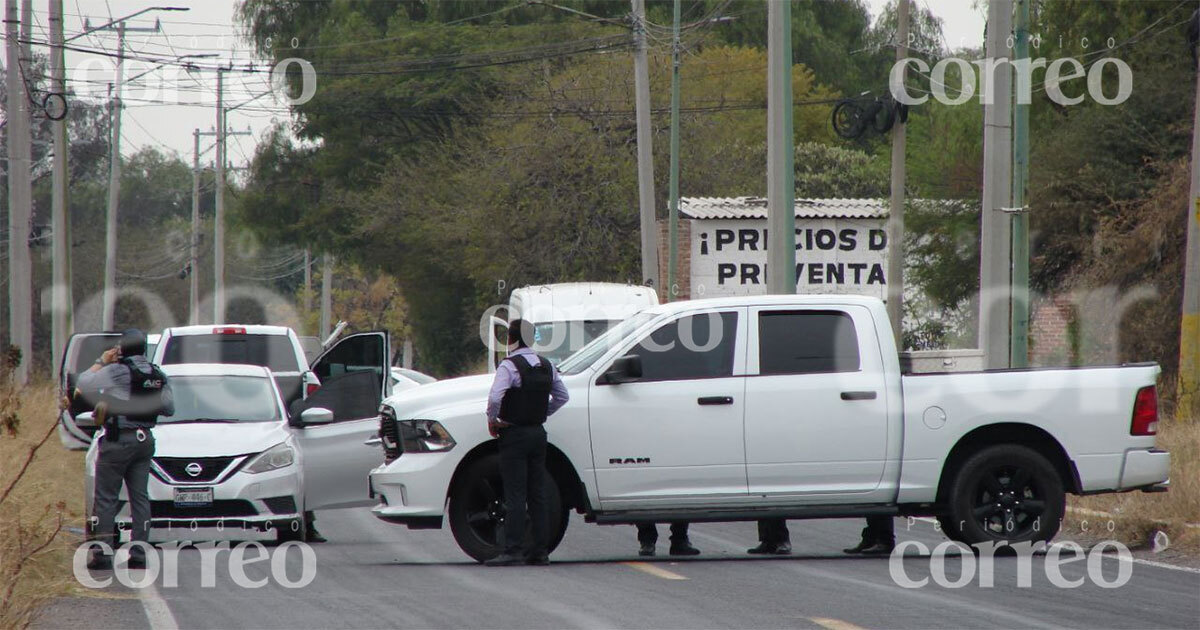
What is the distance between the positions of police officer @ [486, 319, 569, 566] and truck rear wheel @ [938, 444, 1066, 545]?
309 centimetres

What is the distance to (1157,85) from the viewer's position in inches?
1388

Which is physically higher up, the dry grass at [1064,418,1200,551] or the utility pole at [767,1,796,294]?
the utility pole at [767,1,796,294]

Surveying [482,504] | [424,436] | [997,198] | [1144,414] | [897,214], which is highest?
[897,214]

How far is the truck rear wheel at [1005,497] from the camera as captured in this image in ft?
44.9

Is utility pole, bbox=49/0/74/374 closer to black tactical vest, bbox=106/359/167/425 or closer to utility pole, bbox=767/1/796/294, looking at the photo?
utility pole, bbox=767/1/796/294

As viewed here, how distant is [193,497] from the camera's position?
47.9ft

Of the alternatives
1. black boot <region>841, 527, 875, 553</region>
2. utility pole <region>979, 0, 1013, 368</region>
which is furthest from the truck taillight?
utility pole <region>979, 0, 1013, 368</region>

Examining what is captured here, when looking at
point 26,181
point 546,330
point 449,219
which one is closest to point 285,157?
point 449,219

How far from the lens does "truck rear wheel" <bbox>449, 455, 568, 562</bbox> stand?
1355cm

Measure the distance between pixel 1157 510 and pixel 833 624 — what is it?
20.2 ft

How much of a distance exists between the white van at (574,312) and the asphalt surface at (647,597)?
479 inches

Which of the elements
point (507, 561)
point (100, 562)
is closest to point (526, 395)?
point (507, 561)

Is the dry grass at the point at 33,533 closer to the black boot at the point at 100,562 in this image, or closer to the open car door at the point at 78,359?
the black boot at the point at 100,562

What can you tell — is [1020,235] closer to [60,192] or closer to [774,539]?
[774,539]
